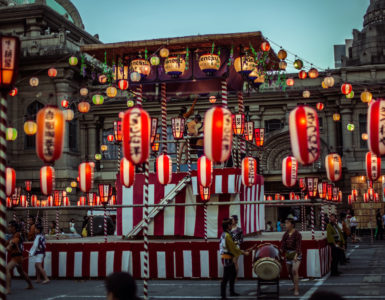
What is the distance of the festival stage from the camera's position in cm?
1648

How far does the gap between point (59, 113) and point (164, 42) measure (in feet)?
23.6

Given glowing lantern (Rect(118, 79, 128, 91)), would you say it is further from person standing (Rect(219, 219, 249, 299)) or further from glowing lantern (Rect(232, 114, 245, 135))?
person standing (Rect(219, 219, 249, 299))

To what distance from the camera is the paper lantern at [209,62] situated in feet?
61.5

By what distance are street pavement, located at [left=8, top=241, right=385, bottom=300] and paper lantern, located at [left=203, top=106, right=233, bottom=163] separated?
359 centimetres

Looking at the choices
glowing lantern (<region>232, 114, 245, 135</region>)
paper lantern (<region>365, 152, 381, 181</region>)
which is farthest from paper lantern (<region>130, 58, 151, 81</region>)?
paper lantern (<region>365, 152, 381, 181</region>)

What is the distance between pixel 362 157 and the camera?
41.3 meters

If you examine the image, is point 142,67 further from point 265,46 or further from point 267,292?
point 267,292

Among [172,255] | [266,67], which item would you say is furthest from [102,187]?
[266,67]

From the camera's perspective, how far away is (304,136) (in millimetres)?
11828

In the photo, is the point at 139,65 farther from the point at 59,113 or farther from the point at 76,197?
the point at 76,197

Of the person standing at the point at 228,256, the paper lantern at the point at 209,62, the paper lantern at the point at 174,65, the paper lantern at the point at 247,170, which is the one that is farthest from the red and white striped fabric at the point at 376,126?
the paper lantern at the point at 174,65

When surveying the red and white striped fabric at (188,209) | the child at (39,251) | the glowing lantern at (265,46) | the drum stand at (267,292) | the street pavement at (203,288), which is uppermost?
the glowing lantern at (265,46)

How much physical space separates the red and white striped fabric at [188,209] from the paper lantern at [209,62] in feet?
11.2

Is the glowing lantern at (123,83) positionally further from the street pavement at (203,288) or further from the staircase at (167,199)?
the street pavement at (203,288)
